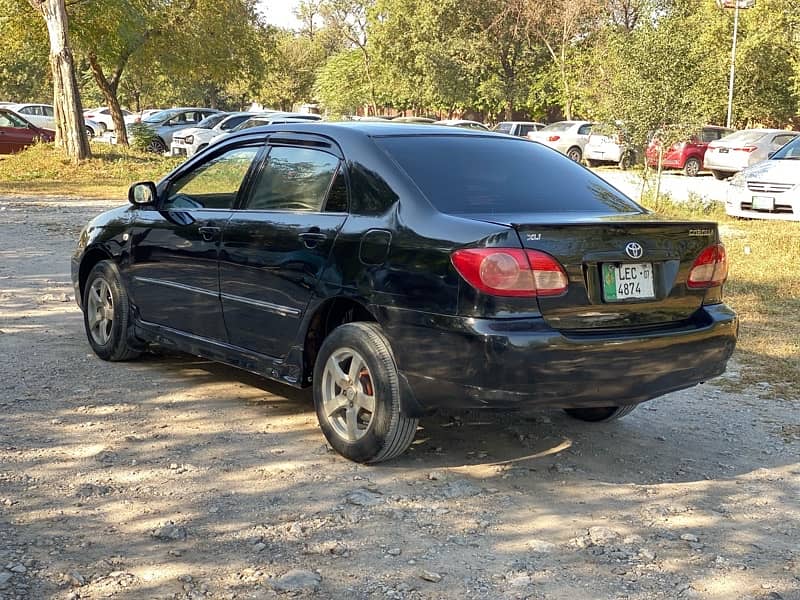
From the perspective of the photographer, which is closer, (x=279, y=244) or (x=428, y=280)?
(x=428, y=280)

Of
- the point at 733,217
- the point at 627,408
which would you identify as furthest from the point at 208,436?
the point at 733,217

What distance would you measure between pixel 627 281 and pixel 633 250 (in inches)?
5.6

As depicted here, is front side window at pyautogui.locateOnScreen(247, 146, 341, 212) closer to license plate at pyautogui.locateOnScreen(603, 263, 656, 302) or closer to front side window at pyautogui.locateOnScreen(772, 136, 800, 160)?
license plate at pyautogui.locateOnScreen(603, 263, 656, 302)

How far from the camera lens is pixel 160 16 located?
33156 mm

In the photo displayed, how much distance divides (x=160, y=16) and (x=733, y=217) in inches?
876

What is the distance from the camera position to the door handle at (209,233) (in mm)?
5770

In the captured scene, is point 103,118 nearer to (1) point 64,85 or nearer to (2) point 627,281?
(1) point 64,85

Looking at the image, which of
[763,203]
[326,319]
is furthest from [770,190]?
[326,319]

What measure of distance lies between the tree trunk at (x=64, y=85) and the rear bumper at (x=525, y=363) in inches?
840

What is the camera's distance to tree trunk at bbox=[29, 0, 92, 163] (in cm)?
2359

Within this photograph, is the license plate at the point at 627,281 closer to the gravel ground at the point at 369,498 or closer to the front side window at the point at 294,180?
the gravel ground at the point at 369,498

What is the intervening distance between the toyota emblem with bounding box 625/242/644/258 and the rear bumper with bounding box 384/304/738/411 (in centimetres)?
35

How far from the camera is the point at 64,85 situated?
24.2 m

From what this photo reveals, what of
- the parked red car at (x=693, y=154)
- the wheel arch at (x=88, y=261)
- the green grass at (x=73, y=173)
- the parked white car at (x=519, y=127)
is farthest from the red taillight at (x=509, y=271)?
the parked white car at (x=519, y=127)
